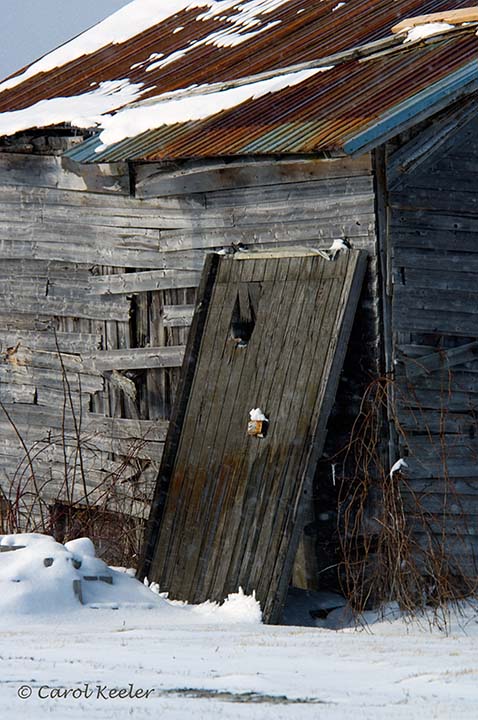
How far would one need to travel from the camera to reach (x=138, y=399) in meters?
9.49

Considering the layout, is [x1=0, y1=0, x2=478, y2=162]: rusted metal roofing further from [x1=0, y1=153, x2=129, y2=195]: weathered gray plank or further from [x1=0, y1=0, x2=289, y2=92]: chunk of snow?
[x1=0, y1=153, x2=129, y2=195]: weathered gray plank

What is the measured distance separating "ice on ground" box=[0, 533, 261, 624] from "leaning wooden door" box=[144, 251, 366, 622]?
0.16 meters

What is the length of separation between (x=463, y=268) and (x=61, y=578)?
3241mm

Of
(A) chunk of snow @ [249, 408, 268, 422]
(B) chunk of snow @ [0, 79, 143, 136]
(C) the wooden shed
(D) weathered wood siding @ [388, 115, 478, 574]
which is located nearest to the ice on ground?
(C) the wooden shed

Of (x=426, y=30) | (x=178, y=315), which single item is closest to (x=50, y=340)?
(x=178, y=315)

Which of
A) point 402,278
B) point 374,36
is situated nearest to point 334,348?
point 402,278

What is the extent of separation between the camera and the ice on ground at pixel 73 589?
23.3 feet

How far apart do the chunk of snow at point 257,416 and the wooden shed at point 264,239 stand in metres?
0.46

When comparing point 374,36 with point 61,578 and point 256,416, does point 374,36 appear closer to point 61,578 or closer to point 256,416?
point 256,416

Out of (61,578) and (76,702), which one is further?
(61,578)

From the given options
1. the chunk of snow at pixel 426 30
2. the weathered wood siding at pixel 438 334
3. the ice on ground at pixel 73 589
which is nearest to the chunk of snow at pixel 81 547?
the ice on ground at pixel 73 589

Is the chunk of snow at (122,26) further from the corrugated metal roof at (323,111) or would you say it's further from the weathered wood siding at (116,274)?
the corrugated metal roof at (323,111)

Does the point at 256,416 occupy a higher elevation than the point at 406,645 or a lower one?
higher

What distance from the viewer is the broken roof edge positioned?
7.16 metres
